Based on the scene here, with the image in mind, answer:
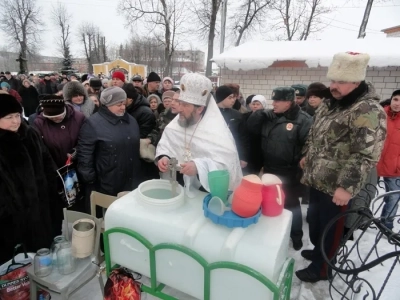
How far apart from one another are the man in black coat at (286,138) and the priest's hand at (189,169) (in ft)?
4.23

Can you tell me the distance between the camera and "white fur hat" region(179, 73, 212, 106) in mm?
1930

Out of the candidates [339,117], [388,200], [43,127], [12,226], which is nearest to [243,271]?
[339,117]

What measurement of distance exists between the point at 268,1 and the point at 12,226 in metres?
20.2

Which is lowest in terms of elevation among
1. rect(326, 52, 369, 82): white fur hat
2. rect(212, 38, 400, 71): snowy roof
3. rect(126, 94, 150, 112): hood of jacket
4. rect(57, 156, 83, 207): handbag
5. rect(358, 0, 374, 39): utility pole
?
rect(57, 156, 83, 207): handbag

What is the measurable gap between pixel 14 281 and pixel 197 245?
1.32 meters

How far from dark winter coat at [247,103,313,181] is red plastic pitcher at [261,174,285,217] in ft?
4.42

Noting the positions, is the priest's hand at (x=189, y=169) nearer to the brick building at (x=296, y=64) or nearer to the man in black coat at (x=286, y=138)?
the man in black coat at (x=286, y=138)

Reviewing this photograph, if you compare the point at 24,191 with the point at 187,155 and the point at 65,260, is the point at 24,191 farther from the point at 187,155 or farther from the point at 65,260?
the point at 187,155

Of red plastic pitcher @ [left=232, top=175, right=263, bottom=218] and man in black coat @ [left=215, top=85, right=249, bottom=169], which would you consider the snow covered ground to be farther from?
man in black coat @ [left=215, top=85, right=249, bottom=169]

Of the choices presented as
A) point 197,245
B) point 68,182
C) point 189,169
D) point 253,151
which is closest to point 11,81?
point 68,182

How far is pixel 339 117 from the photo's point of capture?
1.97 metres

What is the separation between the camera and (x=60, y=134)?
2.69 m

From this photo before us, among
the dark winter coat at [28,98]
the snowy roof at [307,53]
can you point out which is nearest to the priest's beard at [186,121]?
the snowy roof at [307,53]

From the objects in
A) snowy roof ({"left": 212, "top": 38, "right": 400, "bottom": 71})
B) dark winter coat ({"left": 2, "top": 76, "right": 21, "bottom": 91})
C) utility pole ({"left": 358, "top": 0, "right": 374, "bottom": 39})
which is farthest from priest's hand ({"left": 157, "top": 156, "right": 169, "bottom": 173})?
utility pole ({"left": 358, "top": 0, "right": 374, "bottom": 39})
